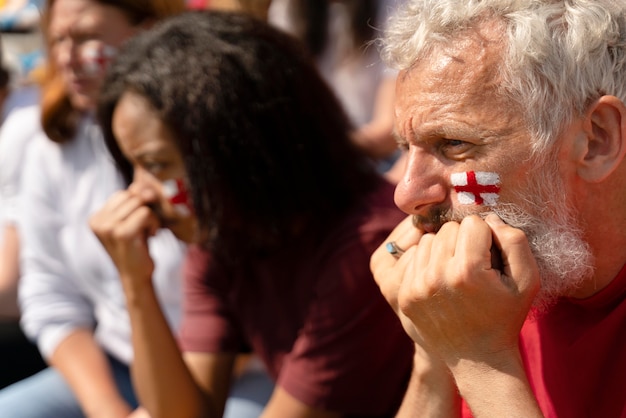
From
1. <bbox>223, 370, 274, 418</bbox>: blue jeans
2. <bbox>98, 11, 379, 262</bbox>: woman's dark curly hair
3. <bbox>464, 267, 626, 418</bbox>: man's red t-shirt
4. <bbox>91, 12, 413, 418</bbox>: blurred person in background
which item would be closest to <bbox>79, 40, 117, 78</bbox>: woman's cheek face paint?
<bbox>91, 12, 413, 418</bbox>: blurred person in background

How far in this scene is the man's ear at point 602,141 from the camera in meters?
1.77

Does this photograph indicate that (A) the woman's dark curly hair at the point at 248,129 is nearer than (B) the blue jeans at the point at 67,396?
Yes

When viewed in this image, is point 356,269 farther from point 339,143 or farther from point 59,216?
point 59,216

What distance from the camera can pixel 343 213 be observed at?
8.75 feet

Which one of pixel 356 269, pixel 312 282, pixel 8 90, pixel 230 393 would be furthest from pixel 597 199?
pixel 8 90

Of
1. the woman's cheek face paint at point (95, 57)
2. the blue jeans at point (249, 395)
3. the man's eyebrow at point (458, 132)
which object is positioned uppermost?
the man's eyebrow at point (458, 132)

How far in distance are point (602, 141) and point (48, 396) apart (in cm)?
208

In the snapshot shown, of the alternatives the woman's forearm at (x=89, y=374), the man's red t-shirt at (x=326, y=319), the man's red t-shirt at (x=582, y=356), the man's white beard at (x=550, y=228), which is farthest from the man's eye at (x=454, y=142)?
the woman's forearm at (x=89, y=374)

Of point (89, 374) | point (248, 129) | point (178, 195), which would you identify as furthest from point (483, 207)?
point (89, 374)

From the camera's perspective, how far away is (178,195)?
2.74 m

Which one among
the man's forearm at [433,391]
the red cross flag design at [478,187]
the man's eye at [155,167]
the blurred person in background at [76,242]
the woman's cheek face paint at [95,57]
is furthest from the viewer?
the woman's cheek face paint at [95,57]

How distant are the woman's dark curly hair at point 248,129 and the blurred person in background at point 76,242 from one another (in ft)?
1.87

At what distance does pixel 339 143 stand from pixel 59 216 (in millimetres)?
1268

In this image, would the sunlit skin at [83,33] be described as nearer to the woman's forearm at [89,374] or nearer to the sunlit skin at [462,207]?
the woman's forearm at [89,374]
